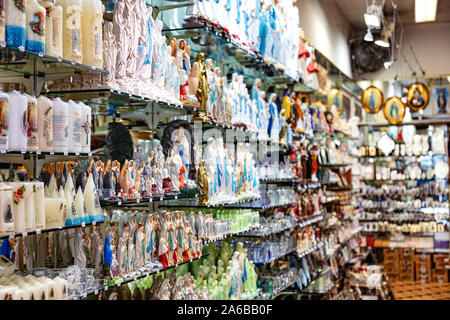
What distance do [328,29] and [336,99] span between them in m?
1.10

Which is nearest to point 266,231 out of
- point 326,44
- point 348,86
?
point 326,44

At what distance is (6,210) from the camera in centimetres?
219

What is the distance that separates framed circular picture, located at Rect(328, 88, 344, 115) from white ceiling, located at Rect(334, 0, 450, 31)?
1438 mm

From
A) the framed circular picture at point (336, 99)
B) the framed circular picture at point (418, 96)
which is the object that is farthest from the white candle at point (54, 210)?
the framed circular picture at point (418, 96)

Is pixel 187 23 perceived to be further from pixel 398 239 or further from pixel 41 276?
pixel 398 239

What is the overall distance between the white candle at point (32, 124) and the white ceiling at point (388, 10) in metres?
7.58

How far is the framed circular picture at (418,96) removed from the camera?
973cm

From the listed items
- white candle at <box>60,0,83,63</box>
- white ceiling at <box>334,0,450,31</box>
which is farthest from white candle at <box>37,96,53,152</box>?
white ceiling at <box>334,0,450,31</box>

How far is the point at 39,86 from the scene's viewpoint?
2748 mm

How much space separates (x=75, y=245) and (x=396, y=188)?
361 inches

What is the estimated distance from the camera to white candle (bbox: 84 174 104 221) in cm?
264

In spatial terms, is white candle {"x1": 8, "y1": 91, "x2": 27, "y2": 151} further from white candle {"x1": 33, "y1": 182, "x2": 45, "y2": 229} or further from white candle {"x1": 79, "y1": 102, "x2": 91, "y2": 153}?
white candle {"x1": 79, "y1": 102, "x2": 91, "y2": 153}

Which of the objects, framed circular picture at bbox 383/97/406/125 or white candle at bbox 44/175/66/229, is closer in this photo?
white candle at bbox 44/175/66/229

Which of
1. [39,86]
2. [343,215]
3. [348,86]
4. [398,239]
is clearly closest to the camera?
[39,86]
